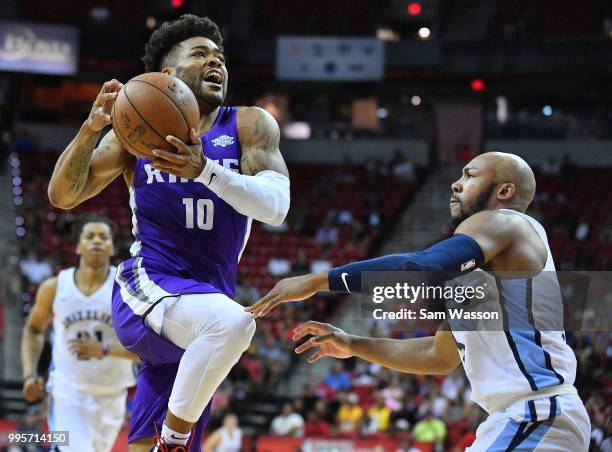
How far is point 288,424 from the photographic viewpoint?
13.0 m

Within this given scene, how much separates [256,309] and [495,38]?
20.6 meters

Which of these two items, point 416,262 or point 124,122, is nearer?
point 416,262

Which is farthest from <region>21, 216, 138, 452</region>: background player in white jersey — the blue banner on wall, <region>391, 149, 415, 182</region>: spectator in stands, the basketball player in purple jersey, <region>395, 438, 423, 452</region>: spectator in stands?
the blue banner on wall

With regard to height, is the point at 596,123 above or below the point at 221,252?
above

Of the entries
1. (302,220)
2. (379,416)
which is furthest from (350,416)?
(302,220)

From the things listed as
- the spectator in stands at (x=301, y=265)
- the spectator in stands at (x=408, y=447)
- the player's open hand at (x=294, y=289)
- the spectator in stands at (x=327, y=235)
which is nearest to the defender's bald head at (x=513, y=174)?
the player's open hand at (x=294, y=289)

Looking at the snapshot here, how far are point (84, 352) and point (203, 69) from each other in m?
2.45

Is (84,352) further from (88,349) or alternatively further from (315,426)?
(315,426)

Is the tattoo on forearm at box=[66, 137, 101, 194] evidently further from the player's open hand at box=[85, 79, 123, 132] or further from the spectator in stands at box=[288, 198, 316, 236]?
the spectator in stands at box=[288, 198, 316, 236]

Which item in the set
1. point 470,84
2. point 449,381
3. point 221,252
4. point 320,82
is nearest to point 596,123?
point 470,84

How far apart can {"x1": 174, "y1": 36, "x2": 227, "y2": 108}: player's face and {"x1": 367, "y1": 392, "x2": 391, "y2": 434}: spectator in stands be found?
8930 millimetres

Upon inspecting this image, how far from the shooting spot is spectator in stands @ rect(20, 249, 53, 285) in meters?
17.7

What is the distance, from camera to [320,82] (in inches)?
1009

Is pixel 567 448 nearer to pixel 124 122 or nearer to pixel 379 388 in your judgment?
pixel 124 122
